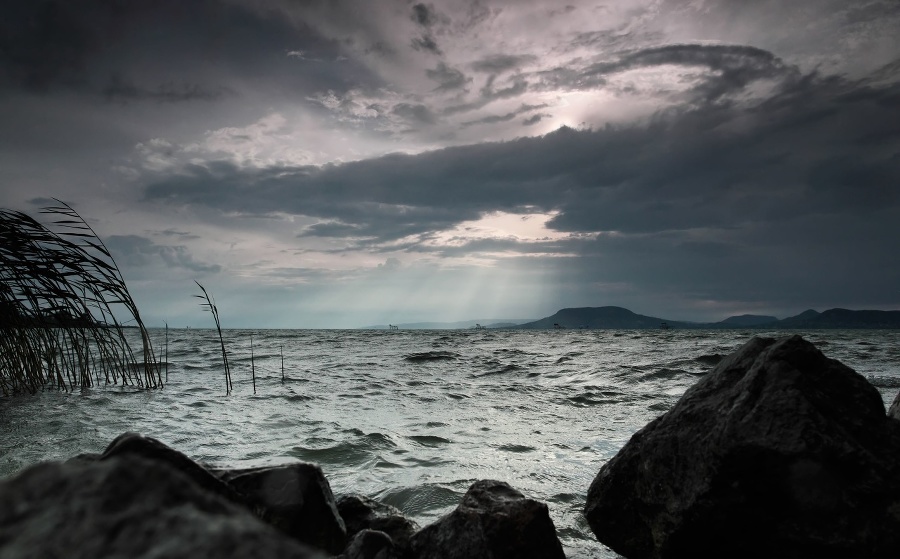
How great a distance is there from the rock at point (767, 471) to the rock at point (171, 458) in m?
2.69

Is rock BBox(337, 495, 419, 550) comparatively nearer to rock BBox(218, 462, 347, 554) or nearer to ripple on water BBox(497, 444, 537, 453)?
rock BBox(218, 462, 347, 554)

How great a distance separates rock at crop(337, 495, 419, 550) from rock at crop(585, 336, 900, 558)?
150cm

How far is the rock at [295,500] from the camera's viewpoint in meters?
3.05

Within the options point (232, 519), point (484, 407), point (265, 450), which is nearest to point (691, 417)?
point (232, 519)

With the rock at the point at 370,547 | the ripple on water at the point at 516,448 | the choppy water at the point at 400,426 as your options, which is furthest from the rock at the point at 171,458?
the ripple on water at the point at 516,448

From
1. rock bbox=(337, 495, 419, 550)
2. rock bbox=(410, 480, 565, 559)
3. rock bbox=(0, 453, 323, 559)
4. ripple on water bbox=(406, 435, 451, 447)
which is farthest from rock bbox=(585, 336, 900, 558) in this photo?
ripple on water bbox=(406, 435, 451, 447)

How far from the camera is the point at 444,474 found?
571 centimetres

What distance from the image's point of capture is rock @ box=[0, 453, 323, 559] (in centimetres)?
87

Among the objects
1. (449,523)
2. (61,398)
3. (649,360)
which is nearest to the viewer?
(449,523)

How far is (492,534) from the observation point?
127 inches

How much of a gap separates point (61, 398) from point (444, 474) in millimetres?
8684

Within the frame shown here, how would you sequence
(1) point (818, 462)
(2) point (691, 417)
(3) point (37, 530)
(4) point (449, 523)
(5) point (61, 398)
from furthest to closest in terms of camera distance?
(5) point (61, 398) → (2) point (691, 417) → (4) point (449, 523) → (1) point (818, 462) → (3) point (37, 530)

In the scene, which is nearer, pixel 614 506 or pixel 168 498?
pixel 168 498

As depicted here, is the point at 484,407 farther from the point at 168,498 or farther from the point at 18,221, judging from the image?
the point at 168,498
